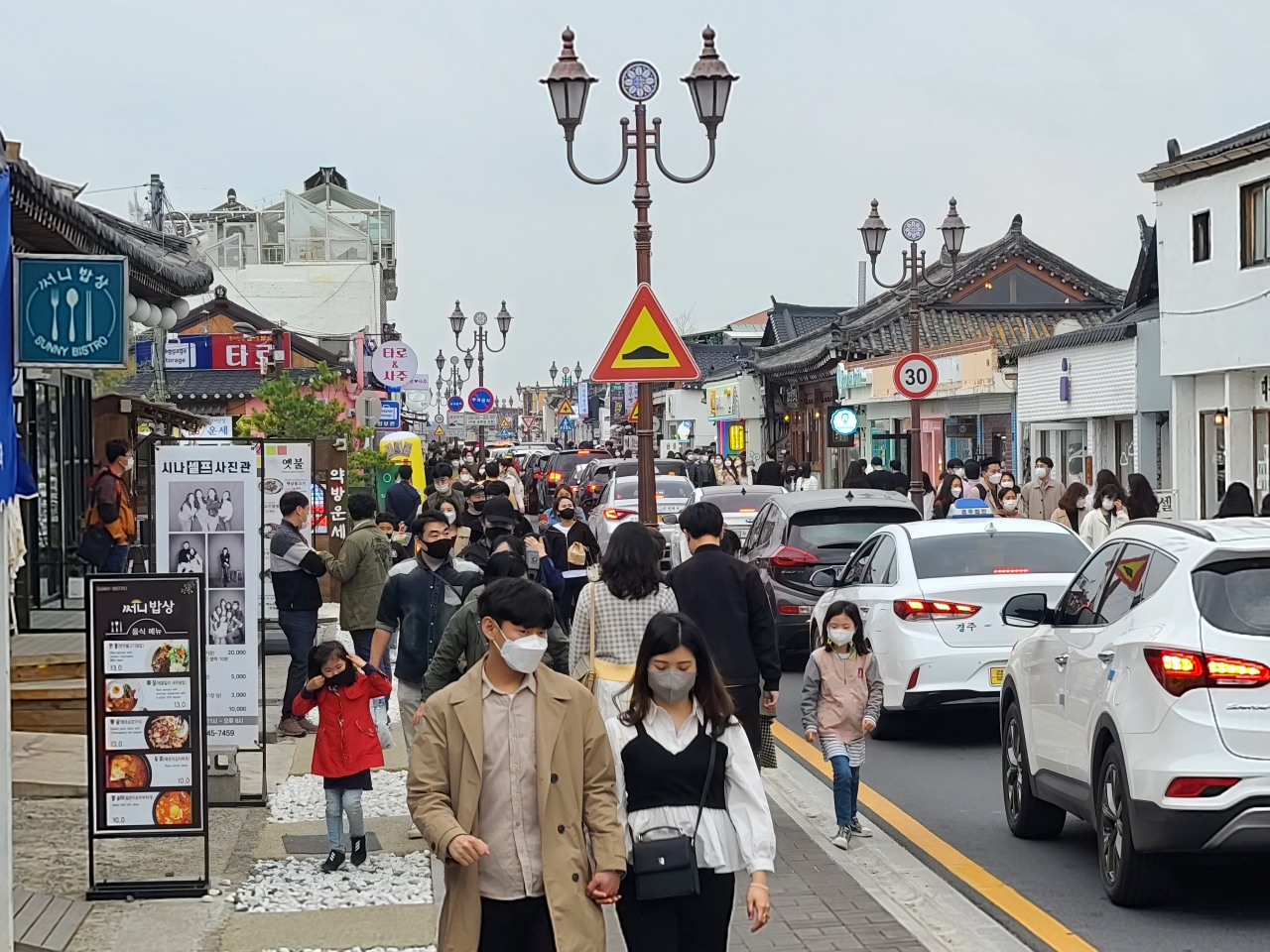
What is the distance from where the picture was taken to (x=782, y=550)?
1580 cm

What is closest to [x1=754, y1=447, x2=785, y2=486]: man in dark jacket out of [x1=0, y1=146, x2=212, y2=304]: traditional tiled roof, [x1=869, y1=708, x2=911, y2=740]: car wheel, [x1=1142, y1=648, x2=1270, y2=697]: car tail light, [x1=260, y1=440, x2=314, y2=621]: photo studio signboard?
[x1=260, y1=440, x2=314, y2=621]: photo studio signboard

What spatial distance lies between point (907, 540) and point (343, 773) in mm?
5159

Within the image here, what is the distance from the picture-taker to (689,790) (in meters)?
4.88

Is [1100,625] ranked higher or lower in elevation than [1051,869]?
higher

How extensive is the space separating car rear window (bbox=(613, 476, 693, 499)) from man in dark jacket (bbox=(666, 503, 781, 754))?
19.9 metres

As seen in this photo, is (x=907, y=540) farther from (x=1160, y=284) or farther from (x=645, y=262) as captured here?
(x=1160, y=284)

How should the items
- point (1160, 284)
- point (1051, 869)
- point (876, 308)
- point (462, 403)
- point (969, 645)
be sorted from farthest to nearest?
point (876, 308)
point (462, 403)
point (1160, 284)
point (969, 645)
point (1051, 869)

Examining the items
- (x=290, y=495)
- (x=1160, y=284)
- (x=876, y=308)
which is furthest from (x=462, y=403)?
(x=290, y=495)

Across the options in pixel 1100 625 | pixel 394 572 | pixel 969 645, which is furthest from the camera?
pixel 969 645

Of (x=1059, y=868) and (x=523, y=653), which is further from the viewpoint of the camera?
(x=1059, y=868)

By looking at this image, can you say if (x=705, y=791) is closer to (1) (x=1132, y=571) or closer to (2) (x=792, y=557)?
(1) (x=1132, y=571)

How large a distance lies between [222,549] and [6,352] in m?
3.71

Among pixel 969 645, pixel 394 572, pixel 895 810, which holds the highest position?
pixel 394 572

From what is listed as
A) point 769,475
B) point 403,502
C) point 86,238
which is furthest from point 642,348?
point 769,475
